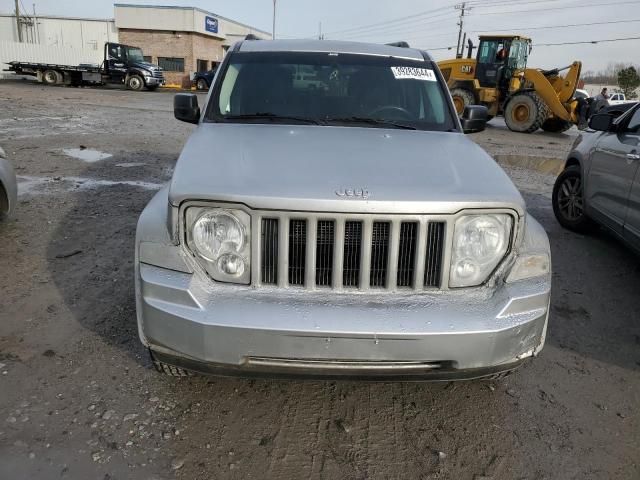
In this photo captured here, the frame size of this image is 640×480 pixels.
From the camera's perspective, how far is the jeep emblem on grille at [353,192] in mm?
2246

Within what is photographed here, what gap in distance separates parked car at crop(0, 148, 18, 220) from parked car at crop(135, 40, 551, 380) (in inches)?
123

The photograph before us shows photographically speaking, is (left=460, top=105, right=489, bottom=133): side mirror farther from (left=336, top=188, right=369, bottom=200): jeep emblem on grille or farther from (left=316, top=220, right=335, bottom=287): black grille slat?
(left=316, top=220, right=335, bottom=287): black grille slat

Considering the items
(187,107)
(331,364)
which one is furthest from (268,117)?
(331,364)

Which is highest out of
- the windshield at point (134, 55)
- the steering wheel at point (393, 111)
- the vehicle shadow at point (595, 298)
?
the windshield at point (134, 55)

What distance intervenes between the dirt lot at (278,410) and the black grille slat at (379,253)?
805 mm

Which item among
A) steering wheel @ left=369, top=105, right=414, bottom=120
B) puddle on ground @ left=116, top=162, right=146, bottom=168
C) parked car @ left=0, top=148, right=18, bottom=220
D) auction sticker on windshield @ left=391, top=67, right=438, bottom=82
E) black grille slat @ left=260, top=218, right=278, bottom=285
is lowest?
puddle on ground @ left=116, top=162, right=146, bottom=168

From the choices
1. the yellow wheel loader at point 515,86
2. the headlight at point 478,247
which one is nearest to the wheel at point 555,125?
the yellow wheel loader at point 515,86

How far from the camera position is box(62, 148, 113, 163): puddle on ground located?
912 cm

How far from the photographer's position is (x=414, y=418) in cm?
271

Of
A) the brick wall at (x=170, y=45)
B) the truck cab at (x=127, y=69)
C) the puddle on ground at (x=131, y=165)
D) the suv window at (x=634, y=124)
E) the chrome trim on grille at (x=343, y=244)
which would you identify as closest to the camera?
the chrome trim on grille at (x=343, y=244)

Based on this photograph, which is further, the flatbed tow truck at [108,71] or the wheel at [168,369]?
the flatbed tow truck at [108,71]

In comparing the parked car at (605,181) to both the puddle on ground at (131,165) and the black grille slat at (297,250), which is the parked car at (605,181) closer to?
the black grille slat at (297,250)

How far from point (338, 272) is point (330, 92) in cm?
180

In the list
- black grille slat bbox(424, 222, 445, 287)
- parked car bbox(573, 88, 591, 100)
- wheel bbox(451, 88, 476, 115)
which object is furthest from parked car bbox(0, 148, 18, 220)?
parked car bbox(573, 88, 591, 100)
